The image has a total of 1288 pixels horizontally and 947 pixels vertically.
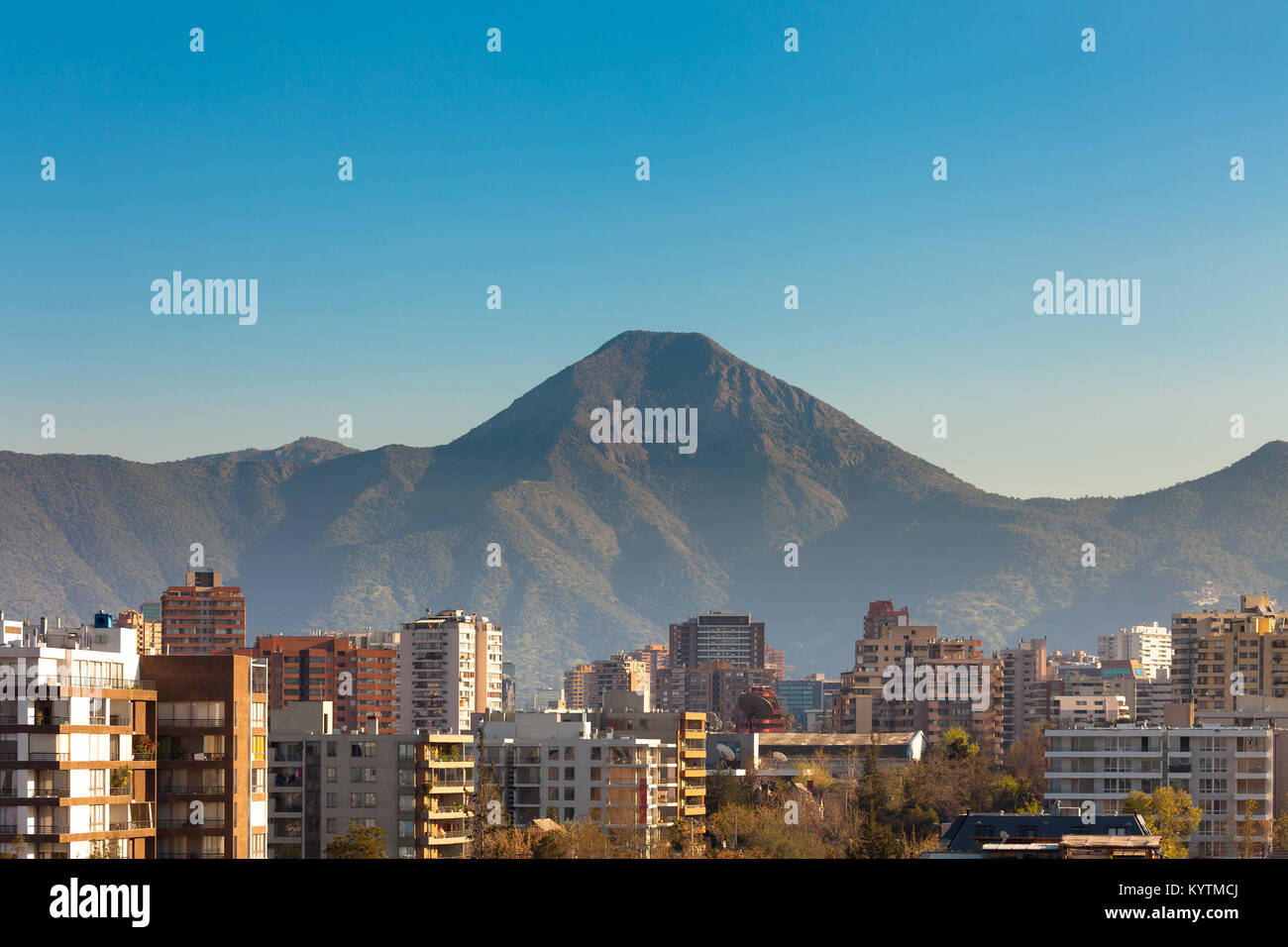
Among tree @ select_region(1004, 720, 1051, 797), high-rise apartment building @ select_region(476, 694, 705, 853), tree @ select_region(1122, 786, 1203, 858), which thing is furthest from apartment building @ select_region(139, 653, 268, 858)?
tree @ select_region(1004, 720, 1051, 797)

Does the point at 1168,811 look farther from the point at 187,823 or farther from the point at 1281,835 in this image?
the point at 187,823

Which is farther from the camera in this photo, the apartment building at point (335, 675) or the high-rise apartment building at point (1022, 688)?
the high-rise apartment building at point (1022, 688)

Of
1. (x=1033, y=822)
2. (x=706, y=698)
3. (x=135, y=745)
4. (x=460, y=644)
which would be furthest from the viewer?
(x=706, y=698)

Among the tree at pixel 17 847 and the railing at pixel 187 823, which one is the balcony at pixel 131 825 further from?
the tree at pixel 17 847

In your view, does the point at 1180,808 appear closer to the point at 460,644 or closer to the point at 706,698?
the point at 460,644

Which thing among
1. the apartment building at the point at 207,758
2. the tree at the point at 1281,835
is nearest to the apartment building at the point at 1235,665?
the tree at the point at 1281,835

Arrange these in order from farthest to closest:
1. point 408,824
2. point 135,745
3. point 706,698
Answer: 1. point 706,698
2. point 408,824
3. point 135,745

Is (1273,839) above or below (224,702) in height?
below

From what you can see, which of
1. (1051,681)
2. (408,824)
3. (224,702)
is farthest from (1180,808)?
(1051,681)
